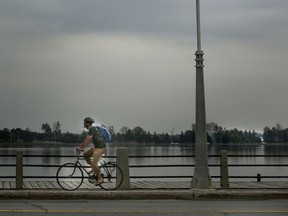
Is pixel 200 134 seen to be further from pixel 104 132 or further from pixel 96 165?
pixel 96 165

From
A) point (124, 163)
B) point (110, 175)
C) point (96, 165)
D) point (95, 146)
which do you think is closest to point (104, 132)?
point (95, 146)

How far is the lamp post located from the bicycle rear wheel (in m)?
2.21

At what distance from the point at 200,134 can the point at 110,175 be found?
10.4 ft

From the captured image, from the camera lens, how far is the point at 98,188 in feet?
55.1

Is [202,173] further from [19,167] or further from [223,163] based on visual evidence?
[19,167]

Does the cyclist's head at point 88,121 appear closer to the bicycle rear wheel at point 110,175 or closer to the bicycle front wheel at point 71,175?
the bicycle front wheel at point 71,175

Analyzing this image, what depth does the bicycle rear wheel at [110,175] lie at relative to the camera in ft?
53.7

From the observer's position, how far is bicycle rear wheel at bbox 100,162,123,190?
1638 centimetres

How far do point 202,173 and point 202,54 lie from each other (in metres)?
3.70

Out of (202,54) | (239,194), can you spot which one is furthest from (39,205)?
(202,54)

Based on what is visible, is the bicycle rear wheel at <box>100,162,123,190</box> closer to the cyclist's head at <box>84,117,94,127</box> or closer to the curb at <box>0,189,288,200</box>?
the curb at <box>0,189,288,200</box>

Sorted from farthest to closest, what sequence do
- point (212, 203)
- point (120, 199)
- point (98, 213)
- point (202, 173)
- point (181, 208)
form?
point (202, 173) → point (120, 199) → point (212, 203) → point (181, 208) → point (98, 213)

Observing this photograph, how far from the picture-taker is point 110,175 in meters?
17.3

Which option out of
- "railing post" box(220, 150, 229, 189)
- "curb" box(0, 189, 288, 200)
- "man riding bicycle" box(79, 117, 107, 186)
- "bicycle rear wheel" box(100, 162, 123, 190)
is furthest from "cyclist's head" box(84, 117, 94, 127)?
"railing post" box(220, 150, 229, 189)
